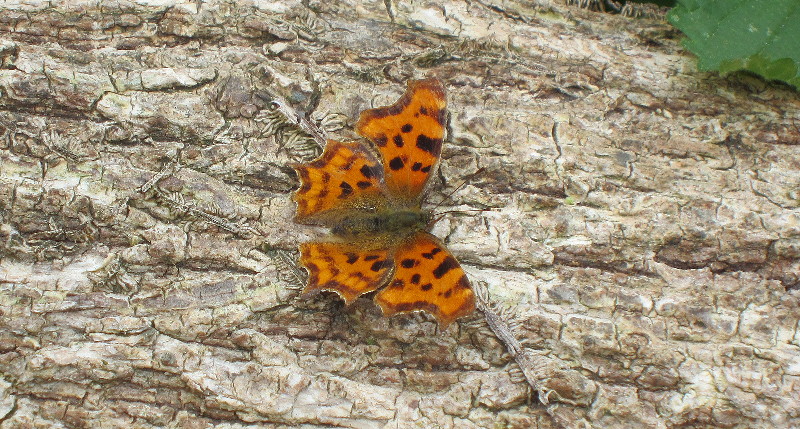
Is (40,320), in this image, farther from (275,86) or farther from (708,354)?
(708,354)

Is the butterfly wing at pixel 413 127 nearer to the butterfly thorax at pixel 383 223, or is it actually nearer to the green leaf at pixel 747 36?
the butterfly thorax at pixel 383 223

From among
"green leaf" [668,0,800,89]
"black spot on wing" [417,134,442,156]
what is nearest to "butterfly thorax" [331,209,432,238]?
"black spot on wing" [417,134,442,156]

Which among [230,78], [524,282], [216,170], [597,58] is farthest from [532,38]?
[216,170]

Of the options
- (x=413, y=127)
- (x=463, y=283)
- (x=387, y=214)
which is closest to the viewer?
(x=463, y=283)

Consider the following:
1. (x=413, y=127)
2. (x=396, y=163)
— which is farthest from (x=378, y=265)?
(x=413, y=127)

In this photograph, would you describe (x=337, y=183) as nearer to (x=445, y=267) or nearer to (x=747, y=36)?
(x=445, y=267)
